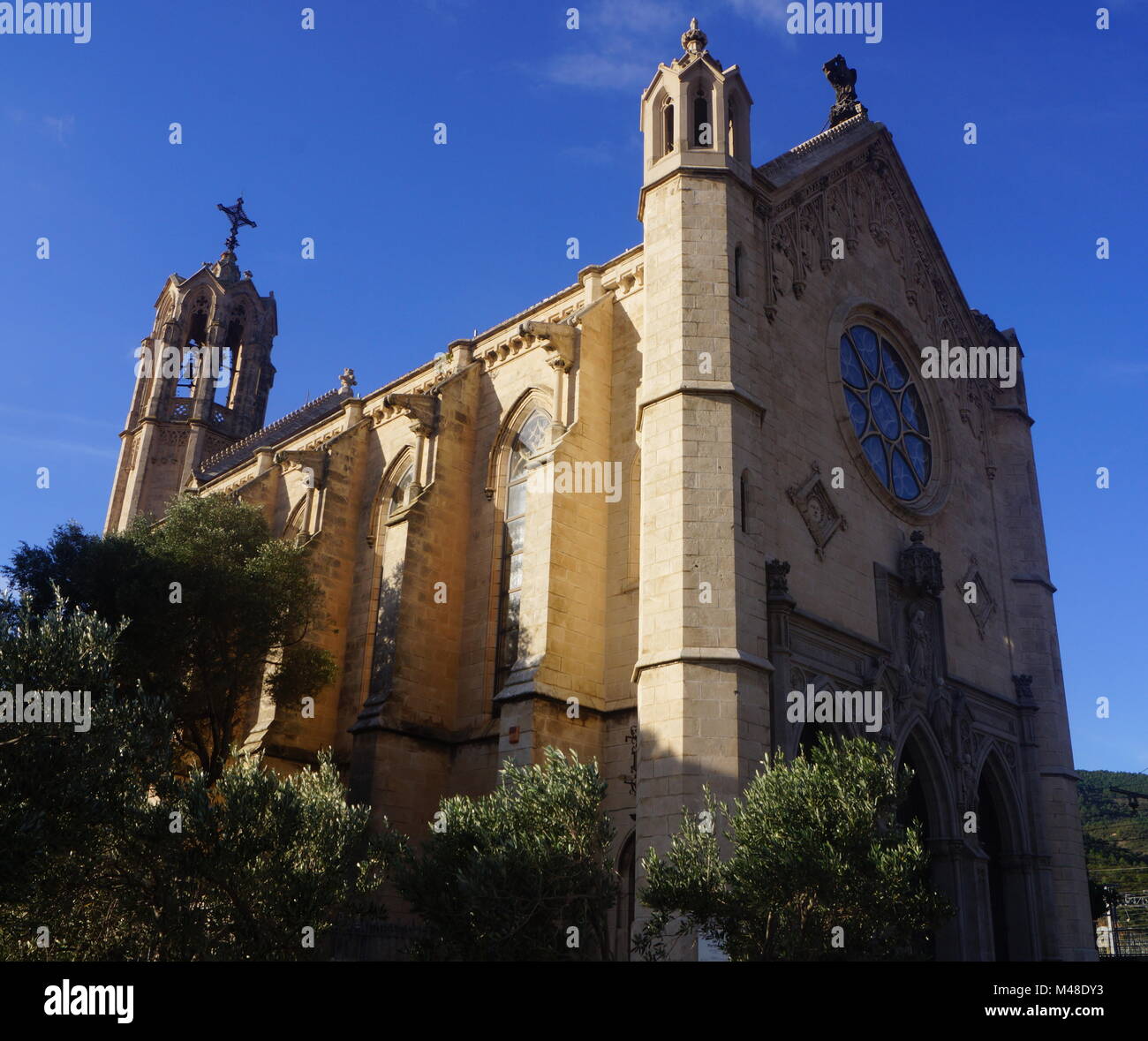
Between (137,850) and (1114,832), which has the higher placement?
(1114,832)

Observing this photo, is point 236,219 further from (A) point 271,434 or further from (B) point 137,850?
(B) point 137,850

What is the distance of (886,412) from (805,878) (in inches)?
535

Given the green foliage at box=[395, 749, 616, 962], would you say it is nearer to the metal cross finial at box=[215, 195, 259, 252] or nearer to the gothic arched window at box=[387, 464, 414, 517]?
the gothic arched window at box=[387, 464, 414, 517]

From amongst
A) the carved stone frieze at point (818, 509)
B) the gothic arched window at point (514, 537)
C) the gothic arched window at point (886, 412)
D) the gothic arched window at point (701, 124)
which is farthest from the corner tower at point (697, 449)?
the gothic arched window at point (514, 537)

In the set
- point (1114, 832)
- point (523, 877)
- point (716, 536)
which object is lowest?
point (523, 877)

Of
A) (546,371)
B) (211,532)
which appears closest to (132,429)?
(211,532)

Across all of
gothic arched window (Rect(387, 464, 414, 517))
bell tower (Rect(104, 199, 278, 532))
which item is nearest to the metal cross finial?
bell tower (Rect(104, 199, 278, 532))

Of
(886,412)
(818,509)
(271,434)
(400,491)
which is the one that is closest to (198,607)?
(400,491)

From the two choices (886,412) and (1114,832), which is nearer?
(886,412)

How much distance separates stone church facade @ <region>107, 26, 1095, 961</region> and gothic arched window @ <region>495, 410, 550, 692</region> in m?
0.08

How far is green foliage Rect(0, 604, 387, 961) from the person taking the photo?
12062 millimetres

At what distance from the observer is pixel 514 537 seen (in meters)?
21.5

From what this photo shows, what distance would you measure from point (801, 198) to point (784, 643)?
32.8ft
